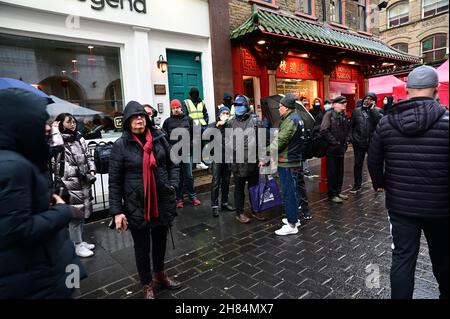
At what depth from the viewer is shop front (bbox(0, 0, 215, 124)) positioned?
5750mm

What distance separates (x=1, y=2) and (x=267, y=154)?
5.65m

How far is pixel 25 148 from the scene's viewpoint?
1.76 m

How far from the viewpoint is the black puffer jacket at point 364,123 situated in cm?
632

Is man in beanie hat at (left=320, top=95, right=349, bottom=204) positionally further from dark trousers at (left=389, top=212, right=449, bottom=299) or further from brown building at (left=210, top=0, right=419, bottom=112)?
dark trousers at (left=389, top=212, right=449, bottom=299)

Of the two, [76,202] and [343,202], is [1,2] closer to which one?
[76,202]

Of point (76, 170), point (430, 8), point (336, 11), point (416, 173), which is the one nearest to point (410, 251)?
point (416, 173)

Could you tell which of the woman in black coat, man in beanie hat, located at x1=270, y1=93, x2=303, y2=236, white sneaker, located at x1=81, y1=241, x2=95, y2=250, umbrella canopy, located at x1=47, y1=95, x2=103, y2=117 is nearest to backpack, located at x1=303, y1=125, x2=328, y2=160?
man in beanie hat, located at x1=270, y1=93, x2=303, y2=236

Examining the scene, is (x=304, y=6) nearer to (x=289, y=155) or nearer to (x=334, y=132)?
(x=334, y=132)

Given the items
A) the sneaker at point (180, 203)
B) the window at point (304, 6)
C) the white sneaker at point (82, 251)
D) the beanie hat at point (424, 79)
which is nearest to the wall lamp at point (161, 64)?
the sneaker at point (180, 203)

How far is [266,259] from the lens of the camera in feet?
12.1

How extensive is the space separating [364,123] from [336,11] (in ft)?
29.8

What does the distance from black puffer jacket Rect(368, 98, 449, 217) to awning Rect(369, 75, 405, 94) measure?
14.7 metres
